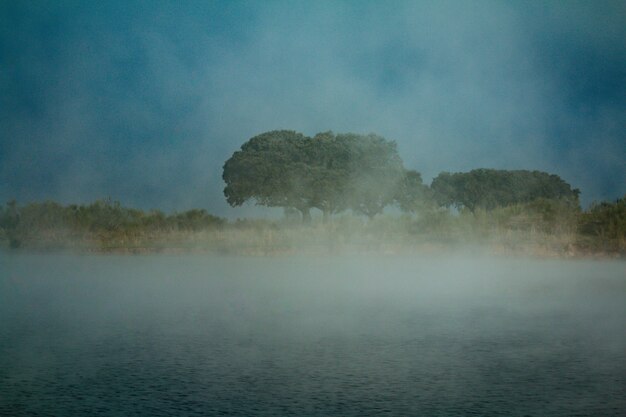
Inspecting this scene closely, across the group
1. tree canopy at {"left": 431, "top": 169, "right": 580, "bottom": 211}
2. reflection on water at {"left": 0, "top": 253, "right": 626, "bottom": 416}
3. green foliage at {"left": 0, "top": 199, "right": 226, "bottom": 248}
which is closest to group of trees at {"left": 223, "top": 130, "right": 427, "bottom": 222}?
green foliage at {"left": 0, "top": 199, "right": 226, "bottom": 248}

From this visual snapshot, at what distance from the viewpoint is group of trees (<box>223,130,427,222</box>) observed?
4241cm

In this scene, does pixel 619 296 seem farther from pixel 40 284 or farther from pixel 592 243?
pixel 592 243

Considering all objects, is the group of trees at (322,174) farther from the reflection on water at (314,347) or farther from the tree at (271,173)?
the reflection on water at (314,347)

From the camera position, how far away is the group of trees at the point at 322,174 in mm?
42438

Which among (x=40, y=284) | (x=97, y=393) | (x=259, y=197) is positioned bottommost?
(x=97, y=393)

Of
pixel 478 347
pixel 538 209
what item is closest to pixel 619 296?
pixel 478 347

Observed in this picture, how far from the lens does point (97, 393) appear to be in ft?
15.5

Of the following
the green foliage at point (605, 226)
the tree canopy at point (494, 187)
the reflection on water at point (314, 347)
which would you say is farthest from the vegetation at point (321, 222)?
the tree canopy at point (494, 187)

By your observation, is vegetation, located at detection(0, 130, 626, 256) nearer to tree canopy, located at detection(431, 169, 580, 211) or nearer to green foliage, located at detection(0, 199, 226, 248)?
green foliage, located at detection(0, 199, 226, 248)

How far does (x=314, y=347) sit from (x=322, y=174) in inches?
1441

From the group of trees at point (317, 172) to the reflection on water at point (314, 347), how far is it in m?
29.3

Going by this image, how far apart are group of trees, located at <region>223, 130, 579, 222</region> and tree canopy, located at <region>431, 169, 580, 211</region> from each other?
38.1ft

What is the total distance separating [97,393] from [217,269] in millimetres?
11855

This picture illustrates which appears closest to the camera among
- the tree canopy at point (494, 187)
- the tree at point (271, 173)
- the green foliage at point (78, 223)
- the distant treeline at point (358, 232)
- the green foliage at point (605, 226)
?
the green foliage at point (605, 226)
